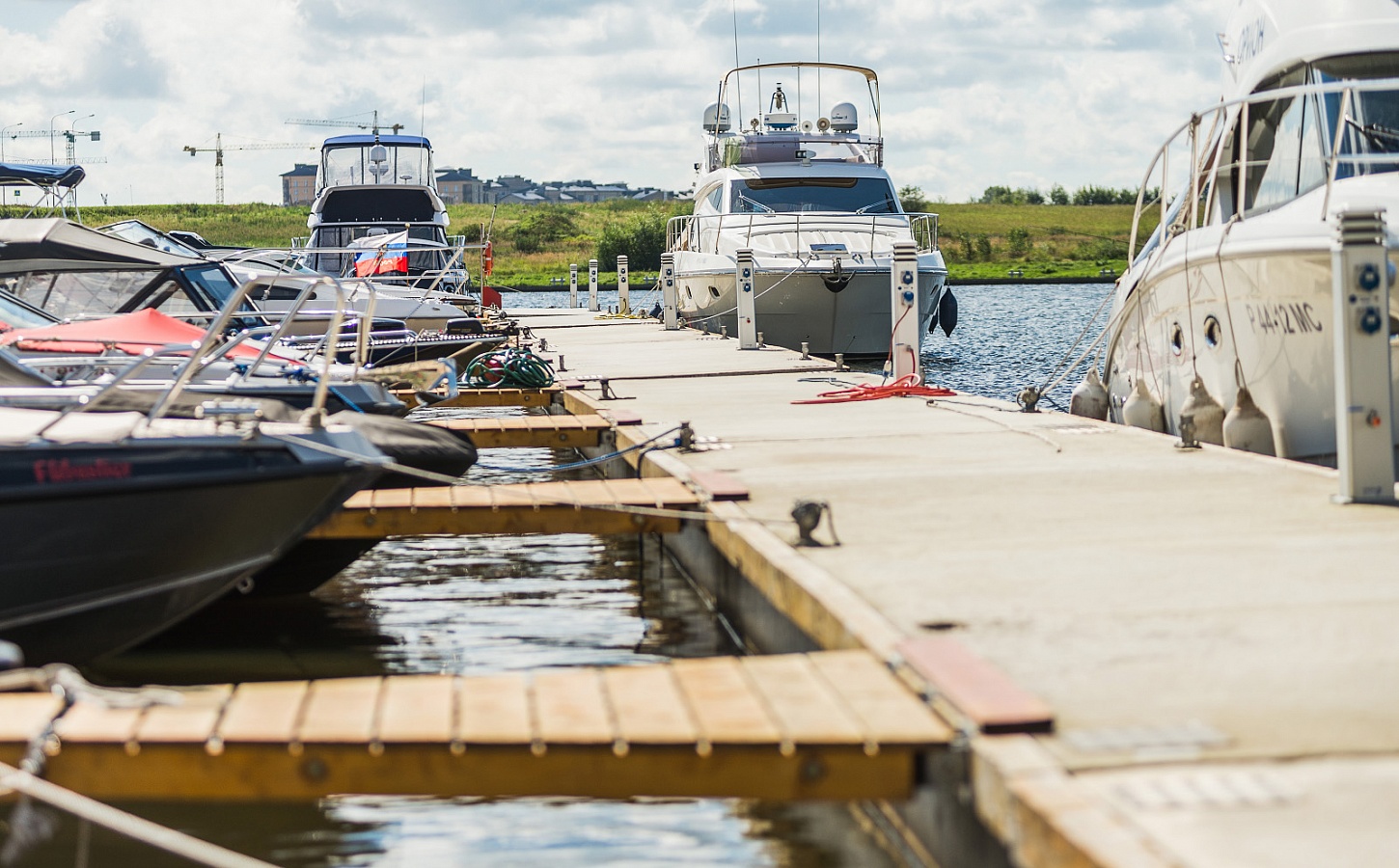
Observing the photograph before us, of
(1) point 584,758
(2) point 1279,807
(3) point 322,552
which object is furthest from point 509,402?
(2) point 1279,807

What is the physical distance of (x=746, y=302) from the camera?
18578 millimetres

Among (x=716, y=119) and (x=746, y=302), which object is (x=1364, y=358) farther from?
→ (x=716, y=119)

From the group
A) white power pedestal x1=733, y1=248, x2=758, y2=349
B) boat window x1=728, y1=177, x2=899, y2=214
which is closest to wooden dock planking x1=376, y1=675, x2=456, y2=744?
white power pedestal x1=733, y1=248, x2=758, y2=349

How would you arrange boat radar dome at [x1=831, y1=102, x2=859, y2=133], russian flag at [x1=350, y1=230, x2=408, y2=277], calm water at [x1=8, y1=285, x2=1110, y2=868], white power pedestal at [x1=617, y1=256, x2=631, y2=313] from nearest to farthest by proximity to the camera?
calm water at [x1=8, y1=285, x2=1110, y2=868] < russian flag at [x1=350, y1=230, x2=408, y2=277] < boat radar dome at [x1=831, y1=102, x2=859, y2=133] < white power pedestal at [x1=617, y1=256, x2=631, y2=313]

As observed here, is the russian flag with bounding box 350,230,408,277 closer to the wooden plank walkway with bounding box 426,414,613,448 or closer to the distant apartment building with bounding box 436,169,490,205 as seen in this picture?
the wooden plank walkway with bounding box 426,414,613,448

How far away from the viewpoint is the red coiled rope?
1214 cm

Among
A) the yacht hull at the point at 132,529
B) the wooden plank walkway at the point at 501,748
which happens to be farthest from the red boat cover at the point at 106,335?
the wooden plank walkway at the point at 501,748

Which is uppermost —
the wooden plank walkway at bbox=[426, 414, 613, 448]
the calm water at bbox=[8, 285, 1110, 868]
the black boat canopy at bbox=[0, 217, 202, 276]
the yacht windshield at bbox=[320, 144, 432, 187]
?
the yacht windshield at bbox=[320, 144, 432, 187]

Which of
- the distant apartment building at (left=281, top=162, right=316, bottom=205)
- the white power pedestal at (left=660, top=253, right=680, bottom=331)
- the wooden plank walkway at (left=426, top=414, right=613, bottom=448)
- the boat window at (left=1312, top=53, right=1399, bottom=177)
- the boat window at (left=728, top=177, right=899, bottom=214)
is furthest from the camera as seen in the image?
the distant apartment building at (left=281, top=162, right=316, bottom=205)

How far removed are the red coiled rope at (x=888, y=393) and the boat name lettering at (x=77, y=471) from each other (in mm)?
7231

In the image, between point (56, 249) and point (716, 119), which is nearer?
point (56, 249)

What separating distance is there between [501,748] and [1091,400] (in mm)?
9673

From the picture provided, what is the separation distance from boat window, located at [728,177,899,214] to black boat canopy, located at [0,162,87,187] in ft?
39.7

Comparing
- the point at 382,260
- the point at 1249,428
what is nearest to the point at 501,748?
the point at 1249,428
